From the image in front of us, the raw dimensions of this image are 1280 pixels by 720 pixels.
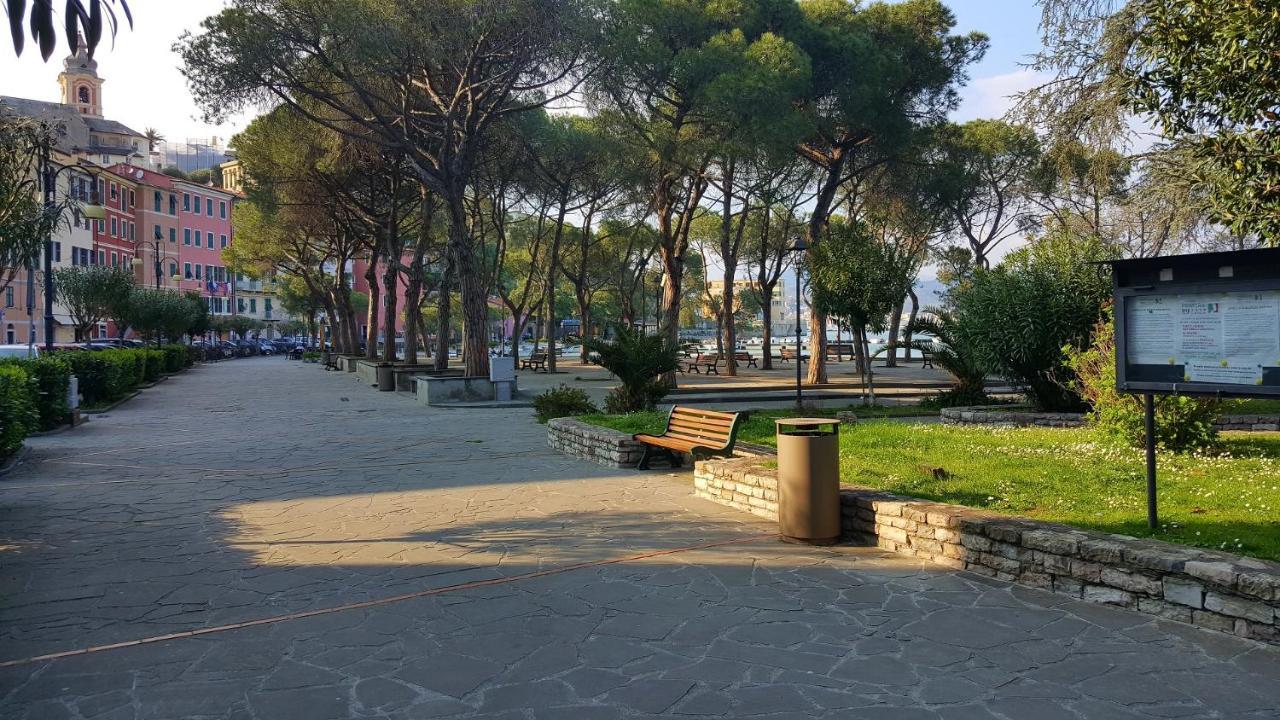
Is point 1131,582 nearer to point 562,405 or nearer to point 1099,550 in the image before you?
point 1099,550

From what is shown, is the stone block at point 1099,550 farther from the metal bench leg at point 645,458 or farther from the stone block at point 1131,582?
the metal bench leg at point 645,458

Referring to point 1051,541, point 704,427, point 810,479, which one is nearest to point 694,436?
point 704,427

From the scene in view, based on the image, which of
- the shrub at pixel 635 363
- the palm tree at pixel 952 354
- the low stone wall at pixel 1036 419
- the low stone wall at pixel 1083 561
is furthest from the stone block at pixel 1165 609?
the palm tree at pixel 952 354

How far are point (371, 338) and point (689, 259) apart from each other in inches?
1112

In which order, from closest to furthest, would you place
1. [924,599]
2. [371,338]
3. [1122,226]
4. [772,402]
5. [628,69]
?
[924,599], [1122,226], [772,402], [628,69], [371,338]

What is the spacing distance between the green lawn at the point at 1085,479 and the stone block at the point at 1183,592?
588 millimetres

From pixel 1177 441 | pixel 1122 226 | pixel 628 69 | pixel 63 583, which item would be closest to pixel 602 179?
pixel 628 69

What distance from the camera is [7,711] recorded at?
12.4ft

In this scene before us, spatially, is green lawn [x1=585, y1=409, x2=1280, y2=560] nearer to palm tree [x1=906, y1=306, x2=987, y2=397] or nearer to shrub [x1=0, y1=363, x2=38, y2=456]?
palm tree [x1=906, y1=306, x2=987, y2=397]

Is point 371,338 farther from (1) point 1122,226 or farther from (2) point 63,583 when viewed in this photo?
(2) point 63,583

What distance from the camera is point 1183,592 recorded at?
4.62 m

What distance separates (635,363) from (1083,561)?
1044 centimetres

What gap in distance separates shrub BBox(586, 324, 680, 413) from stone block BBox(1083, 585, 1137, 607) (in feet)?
34.1

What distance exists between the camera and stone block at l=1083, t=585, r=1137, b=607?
4.88 m
